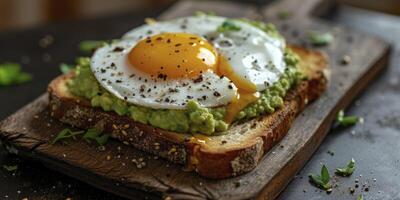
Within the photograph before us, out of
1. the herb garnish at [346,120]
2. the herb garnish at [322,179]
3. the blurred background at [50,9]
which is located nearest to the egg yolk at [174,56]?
the herb garnish at [322,179]

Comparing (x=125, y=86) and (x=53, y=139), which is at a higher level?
(x=125, y=86)

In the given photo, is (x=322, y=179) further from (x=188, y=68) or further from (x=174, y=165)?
(x=188, y=68)

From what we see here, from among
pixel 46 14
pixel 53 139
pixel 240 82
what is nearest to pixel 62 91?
pixel 53 139

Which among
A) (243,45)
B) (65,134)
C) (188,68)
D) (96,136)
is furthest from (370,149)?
(65,134)

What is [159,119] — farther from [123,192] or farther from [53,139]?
[53,139]

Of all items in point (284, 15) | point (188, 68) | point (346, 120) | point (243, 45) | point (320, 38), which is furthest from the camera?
point (284, 15)

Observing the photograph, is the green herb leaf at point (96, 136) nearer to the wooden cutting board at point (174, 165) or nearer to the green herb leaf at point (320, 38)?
the wooden cutting board at point (174, 165)

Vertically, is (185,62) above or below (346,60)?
above
